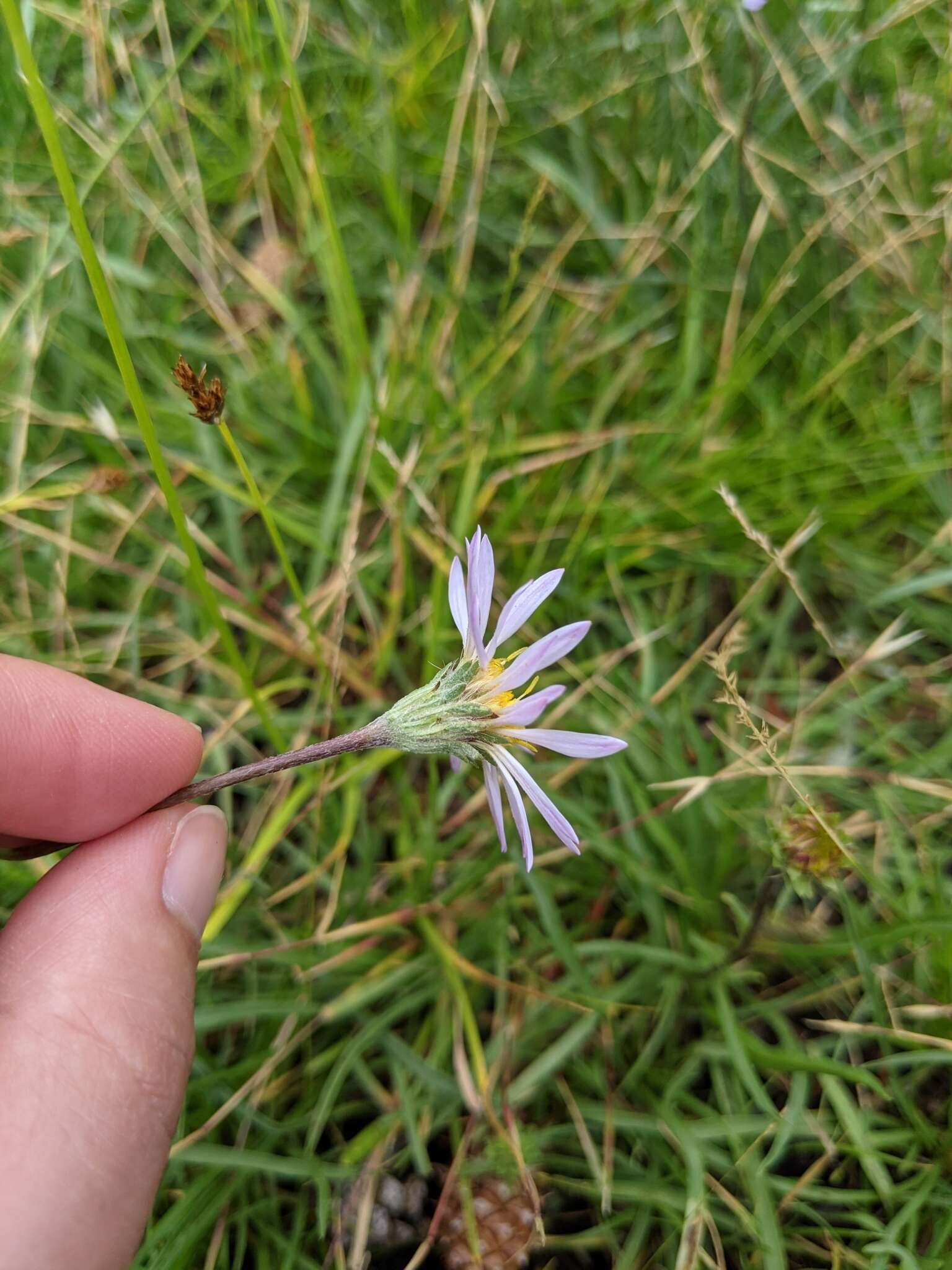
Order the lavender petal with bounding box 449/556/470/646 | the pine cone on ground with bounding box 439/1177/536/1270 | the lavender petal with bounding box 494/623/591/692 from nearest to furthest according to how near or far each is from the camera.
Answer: the lavender petal with bounding box 494/623/591/692, the lavender petal with bounding box 449/556/470/646, the pine cone on ground with bounding box 439/1177/536/1270

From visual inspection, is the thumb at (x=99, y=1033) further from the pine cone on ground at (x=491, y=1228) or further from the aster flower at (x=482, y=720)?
the pine cone on ground at (x=491, y=1228)

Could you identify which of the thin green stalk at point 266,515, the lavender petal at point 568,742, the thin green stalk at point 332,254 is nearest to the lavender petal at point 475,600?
the lavender petal at point 568,742

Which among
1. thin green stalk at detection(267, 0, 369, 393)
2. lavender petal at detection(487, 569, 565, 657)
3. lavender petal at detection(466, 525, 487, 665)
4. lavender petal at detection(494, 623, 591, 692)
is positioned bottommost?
lavender petal at detection(487, 569, 565, 657)

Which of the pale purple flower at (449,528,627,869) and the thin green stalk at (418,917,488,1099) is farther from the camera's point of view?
the thin green stalk at (418,917,488,1099)

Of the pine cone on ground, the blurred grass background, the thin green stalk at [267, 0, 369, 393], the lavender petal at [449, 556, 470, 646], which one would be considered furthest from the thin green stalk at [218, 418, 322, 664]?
the pine cone on ground

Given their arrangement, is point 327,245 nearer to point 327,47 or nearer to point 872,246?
point 327,47

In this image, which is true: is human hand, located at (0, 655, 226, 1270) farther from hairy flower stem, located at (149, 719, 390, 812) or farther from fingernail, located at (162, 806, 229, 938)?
hairy flower stem, located at (149, 719, 390, 812)

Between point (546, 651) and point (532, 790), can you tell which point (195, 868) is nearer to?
point (532, 790)

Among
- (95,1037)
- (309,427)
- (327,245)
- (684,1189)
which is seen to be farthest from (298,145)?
(684,1189)

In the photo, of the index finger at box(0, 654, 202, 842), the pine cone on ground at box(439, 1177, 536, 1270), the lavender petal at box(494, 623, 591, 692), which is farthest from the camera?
the pine cone on ground at box(439, 1177, 536, 1270)
